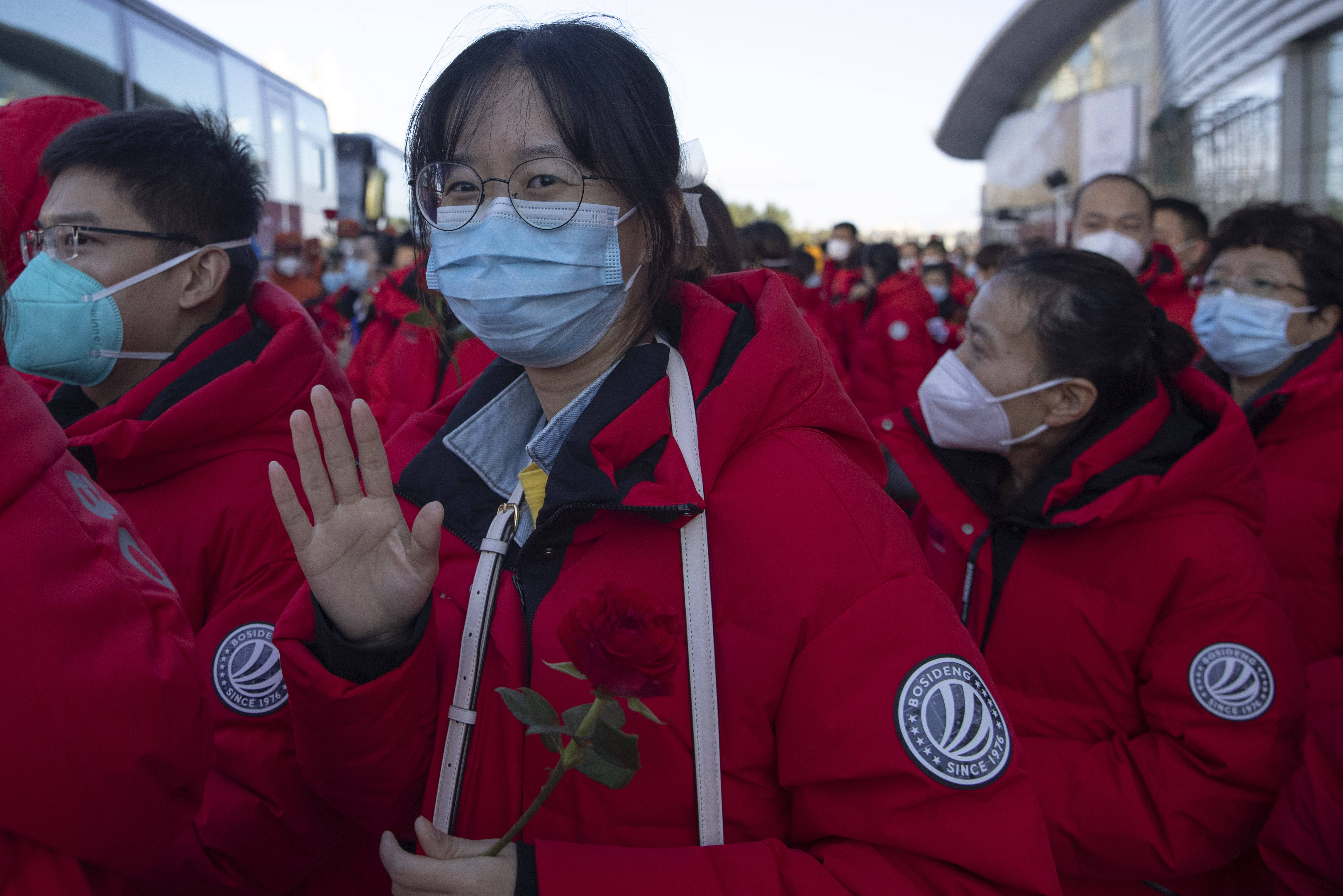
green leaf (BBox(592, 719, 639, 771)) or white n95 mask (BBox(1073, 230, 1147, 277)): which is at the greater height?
white n95 mask (BBox(1073, 230, 1147, 277))

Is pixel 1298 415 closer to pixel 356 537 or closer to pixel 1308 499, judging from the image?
pixel 1308 499

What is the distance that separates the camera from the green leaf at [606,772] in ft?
3.17

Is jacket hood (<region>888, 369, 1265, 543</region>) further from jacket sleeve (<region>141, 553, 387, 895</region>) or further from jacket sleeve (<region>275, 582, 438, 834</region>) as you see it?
jacket sleeve (<region>141, 553, 387, 895</region>)

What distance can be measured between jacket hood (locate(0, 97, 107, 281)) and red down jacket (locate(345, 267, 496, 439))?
1.44 metres

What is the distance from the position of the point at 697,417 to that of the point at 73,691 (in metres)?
0.83

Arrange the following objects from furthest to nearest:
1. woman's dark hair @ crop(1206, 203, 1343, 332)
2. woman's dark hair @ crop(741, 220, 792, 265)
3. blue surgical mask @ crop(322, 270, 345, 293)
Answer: blue surgical mask @ crop(322, 270, 345, 293) → woman's dark hair @ crop(741, 220, 792, 265) → woman's dark hair @ crop(1206, 203, 1343, 332)

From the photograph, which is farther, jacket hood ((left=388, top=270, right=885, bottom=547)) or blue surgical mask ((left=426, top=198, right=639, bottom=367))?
blue surgical mask ((left=426, top=198, right=639, bottom=367))

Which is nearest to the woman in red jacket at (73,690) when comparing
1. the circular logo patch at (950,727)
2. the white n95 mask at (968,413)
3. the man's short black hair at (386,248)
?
the circular logo patch at (950,727)

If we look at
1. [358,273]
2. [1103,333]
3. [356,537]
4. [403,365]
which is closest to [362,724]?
[356,537]

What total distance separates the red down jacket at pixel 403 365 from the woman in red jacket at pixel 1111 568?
79.2 inches

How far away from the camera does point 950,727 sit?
1142mm

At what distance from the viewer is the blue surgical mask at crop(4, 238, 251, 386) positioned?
2041 millimetres

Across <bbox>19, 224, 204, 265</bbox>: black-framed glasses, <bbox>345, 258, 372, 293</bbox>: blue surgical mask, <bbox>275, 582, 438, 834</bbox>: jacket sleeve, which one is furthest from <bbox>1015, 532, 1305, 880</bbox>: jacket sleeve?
<bbox>345, 258, 372, 293</bbox>: blue surgical mask

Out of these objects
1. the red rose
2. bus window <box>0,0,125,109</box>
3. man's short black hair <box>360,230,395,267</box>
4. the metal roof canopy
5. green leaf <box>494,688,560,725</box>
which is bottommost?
green leaf <box>494,688,560,725</box>
